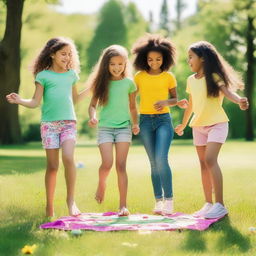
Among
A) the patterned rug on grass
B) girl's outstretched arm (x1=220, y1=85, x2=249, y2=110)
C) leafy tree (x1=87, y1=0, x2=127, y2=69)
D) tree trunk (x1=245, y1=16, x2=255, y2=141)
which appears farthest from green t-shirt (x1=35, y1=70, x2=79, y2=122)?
leafy tree (x1=87, y1=0, x2=127, y2=69)

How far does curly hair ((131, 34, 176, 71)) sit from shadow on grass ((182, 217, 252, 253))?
7.26 ft

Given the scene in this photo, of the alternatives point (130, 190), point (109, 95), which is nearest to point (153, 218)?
point (109, 95)

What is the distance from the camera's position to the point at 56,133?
6965 mm

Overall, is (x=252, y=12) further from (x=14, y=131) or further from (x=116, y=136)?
(x=116, y=136)

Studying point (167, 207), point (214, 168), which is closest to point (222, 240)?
point (214, 168)

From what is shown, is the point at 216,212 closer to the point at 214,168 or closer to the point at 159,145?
the point at 214,168

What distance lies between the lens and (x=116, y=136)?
7.22 metres

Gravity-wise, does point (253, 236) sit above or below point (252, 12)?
below

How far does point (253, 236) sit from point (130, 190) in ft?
13.0

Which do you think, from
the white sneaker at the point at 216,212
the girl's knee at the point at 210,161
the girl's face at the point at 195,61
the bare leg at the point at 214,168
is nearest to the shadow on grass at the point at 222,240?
the white sneaker at the point at 216,212

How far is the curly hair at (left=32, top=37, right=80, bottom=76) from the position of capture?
7.12m

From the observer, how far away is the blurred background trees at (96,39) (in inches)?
839

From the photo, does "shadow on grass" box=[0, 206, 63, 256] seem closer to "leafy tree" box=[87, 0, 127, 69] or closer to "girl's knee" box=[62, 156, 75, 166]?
"girl's knee" box=[62, 156, 75, 166]

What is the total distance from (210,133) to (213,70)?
716 mm
